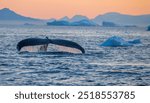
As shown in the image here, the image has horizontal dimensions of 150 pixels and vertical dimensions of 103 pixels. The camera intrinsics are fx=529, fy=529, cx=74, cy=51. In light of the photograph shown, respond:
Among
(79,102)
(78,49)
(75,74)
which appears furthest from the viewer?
(78,49)

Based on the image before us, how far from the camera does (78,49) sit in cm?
1479

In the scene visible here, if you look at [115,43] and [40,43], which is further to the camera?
[115,43]

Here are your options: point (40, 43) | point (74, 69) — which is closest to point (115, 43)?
point (40, 43)

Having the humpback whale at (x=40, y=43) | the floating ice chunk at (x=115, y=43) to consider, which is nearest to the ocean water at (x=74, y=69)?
the humpback whale at (x=40, y=43)

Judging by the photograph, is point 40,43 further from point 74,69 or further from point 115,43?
point 115,43

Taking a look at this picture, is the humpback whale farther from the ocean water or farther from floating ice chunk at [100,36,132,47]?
floating ice chunk at [100,36,132,47]

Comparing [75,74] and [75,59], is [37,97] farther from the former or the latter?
[75,59]

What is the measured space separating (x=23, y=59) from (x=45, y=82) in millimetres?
2120

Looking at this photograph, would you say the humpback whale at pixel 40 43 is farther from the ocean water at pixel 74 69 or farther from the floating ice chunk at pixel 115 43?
the floating ice chunk at pixel 115 43

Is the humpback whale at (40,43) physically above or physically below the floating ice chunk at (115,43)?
above

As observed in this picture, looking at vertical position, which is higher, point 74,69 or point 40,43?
point 40,43

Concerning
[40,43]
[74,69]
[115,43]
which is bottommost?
[74,69]

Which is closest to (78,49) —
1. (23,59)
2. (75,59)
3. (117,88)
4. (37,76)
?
(75,59)

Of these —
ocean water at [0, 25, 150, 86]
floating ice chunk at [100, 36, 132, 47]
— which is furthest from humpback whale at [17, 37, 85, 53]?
floating ice chunk at [100, 36, 132, 47]
